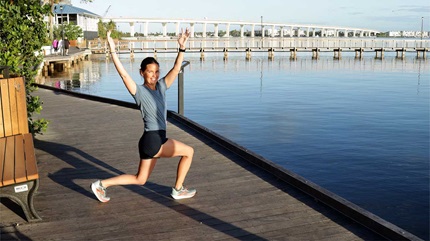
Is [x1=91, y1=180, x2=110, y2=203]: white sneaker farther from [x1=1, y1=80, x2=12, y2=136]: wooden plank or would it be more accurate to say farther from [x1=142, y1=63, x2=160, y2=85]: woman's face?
[x1=142, y1=63, x2=160, y2=85]: woman's face

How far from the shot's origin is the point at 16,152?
5.05 meters

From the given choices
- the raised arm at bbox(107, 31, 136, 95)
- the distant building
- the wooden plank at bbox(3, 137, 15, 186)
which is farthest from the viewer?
the distant building

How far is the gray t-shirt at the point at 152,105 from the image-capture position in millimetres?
4992

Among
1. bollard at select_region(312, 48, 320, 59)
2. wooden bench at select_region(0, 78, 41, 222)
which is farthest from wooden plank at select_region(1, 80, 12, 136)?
bollard at select_region(312, 48, 320, 59)

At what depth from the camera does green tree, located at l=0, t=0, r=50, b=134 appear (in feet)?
22.6

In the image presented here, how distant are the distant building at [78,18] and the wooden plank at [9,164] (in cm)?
6583

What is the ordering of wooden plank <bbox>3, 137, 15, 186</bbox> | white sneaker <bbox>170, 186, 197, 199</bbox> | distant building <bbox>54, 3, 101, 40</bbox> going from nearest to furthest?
wooden plank <bbox>3, 137, 15, 186</bbox>, white sneaker <bbox>170, 186, 197, 199</bbox>, distant building <bbox>54, 3, 101, 40</bbox>

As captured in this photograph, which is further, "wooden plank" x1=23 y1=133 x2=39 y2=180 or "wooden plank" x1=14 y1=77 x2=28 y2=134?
"wooden plank" x1=14 y1=77 x2=28 y2=134

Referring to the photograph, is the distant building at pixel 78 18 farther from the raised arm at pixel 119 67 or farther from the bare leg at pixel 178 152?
the raised arm at pixel 119 67

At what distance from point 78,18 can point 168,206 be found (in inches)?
3071

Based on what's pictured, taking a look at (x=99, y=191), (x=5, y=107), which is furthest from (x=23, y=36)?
(x=99, y=191)

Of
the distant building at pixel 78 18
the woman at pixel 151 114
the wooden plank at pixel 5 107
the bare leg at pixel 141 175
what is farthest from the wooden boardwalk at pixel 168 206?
the distant building at pixel 78 18

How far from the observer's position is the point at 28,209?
15.4ft

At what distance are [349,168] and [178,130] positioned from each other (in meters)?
6.26
